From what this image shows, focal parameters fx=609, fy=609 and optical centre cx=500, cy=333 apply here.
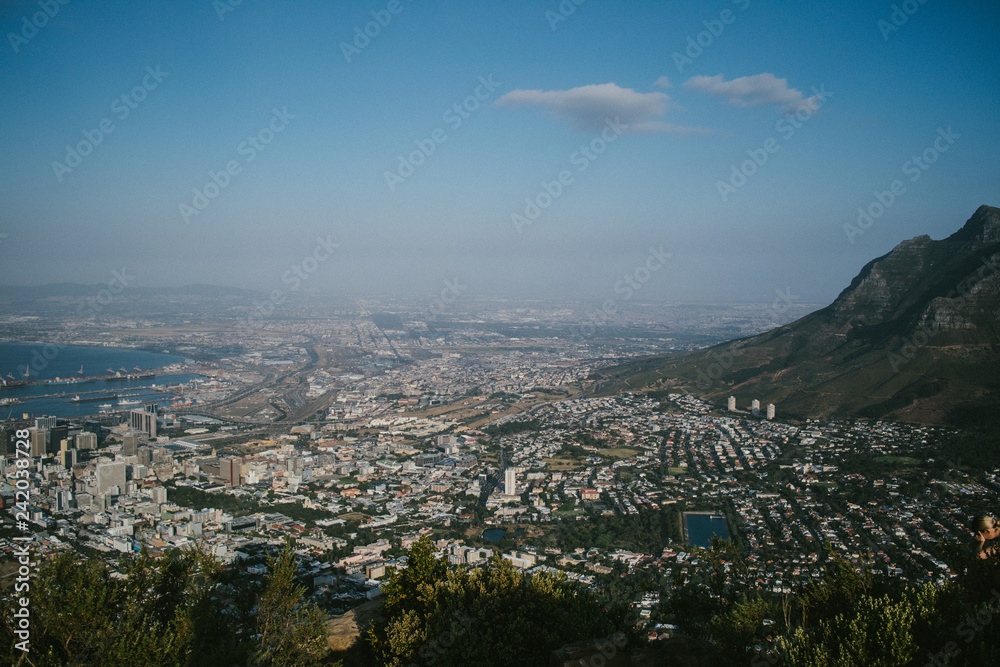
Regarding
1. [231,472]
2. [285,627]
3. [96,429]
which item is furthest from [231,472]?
[285,627]

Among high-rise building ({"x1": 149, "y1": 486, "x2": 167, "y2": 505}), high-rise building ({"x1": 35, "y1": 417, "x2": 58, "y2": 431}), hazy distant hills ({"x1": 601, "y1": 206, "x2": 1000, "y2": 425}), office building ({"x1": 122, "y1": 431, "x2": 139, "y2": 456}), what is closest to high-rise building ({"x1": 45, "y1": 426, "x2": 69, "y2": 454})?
high-rise building ({"x1": 35, "y1": 417, "x2": 58, "y2": 431})

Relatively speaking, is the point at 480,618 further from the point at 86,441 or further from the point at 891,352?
the point at 891,352

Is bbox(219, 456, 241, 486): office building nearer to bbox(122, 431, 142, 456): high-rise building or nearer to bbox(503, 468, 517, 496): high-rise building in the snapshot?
bbox(122, 431, 142, 456): high-rise building

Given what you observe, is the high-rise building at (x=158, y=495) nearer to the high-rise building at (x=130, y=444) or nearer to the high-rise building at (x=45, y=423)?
the high-rise building at (x=130, y=444)

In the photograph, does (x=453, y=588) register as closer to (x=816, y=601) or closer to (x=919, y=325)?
(x=816, y=601)

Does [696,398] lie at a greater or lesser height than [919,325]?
lesser

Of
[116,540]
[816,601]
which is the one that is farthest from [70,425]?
[816,601]
